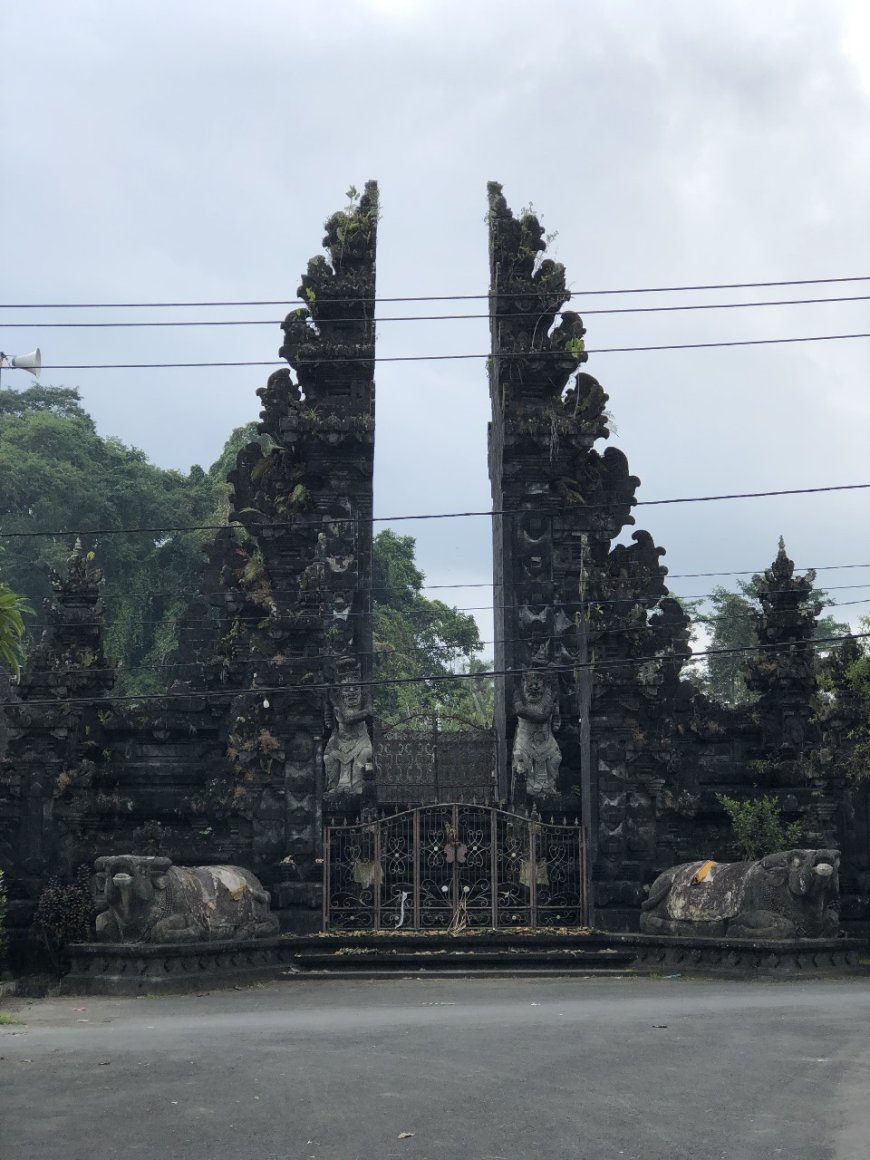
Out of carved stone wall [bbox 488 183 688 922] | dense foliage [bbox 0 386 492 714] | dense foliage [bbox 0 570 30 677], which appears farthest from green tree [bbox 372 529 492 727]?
dense foliage [bbox 0 570 30 677]

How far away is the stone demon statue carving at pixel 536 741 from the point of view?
2711cm

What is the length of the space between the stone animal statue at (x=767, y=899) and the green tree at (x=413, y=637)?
35526mm

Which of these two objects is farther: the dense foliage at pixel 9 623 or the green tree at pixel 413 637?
the green tree at pixel 413 637

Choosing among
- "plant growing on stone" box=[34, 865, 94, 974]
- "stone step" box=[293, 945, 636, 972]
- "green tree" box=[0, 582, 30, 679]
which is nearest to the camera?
"green tree" box=[0, 582, 30, 679]

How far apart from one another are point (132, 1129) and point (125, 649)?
45910mm

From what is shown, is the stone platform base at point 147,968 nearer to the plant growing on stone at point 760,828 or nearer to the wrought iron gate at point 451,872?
the wrought iron gate at point 451,872

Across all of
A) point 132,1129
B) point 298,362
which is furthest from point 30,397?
point 132,1129

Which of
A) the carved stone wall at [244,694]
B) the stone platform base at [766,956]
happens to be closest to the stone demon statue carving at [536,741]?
the carved stone wall at [244,694]

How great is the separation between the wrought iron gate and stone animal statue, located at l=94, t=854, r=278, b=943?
8.86 ft

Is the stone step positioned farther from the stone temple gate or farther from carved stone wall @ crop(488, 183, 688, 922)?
carved stone wall @ crop(488, 183, 688, 922)

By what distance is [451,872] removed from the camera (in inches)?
966

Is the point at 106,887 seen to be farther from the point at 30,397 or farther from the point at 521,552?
the point at 30,397

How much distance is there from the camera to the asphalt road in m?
10.4

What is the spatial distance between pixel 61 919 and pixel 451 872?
624cm
